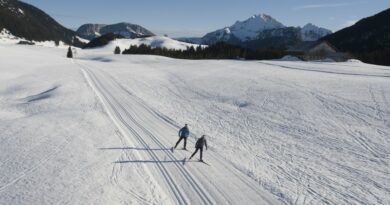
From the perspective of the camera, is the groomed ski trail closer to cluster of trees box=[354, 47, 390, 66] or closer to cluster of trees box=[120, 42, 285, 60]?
cluster of trees box=[354, 47, 390, 66]

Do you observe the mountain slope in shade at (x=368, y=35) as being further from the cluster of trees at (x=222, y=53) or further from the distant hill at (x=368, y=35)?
the cluster of trees at (x=222, y=53)

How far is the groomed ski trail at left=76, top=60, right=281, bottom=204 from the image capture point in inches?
652

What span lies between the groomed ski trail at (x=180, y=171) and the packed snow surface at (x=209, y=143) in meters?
0.05

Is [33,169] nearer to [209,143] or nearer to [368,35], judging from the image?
[209,143]

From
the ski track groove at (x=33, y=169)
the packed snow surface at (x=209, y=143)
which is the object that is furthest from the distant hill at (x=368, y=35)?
the ski track groove at (x=33, y=169)

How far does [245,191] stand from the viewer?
17344 mm

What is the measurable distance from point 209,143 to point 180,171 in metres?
6.49

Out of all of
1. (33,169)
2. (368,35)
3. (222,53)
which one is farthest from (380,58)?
(368,35)

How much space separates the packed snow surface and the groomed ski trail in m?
0.05

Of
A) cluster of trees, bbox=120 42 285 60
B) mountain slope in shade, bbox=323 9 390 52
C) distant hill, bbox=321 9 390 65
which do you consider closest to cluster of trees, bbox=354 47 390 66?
cluster of trees, bbox=120 42 285 60

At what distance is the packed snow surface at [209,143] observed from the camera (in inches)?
685

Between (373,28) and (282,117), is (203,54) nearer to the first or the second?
(373,28)

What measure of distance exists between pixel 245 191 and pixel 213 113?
62.2 feet

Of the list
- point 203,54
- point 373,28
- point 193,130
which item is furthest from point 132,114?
point 373,28
